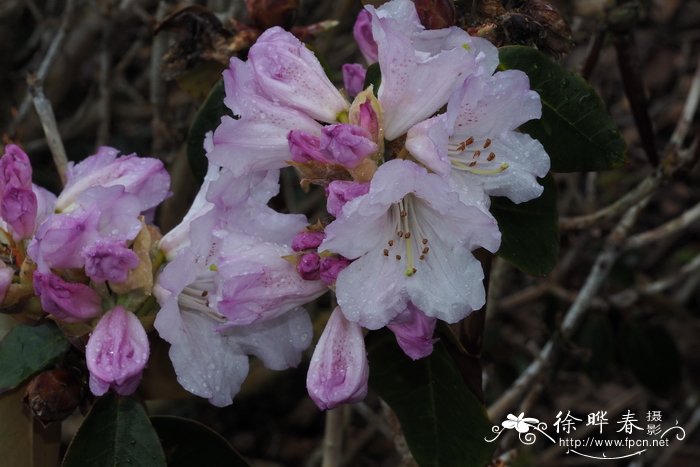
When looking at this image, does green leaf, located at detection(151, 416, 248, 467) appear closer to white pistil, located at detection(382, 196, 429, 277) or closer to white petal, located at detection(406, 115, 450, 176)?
white pistil, located at detection(382, 196, 429, 277)

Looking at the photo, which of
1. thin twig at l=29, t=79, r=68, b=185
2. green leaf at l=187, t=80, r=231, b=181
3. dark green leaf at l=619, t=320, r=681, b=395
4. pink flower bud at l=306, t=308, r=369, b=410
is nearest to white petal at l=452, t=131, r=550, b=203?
pink flower bud at l=306, t=308, r=369, b=410

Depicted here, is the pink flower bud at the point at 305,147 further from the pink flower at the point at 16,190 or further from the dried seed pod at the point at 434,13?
the pink flower at the point at 16,190

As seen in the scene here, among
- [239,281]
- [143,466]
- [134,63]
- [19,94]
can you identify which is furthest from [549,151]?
[134,63]

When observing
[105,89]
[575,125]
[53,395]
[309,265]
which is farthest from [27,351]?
[105,89]

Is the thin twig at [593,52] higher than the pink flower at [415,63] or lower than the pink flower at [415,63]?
lower

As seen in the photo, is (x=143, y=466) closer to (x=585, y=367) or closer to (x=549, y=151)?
(x=549, y=151)

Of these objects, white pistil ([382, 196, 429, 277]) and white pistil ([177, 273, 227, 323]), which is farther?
white pistil ([177, 273, 227, 323])

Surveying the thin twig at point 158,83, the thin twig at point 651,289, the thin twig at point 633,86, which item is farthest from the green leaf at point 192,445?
the thin twig at point 651,289
